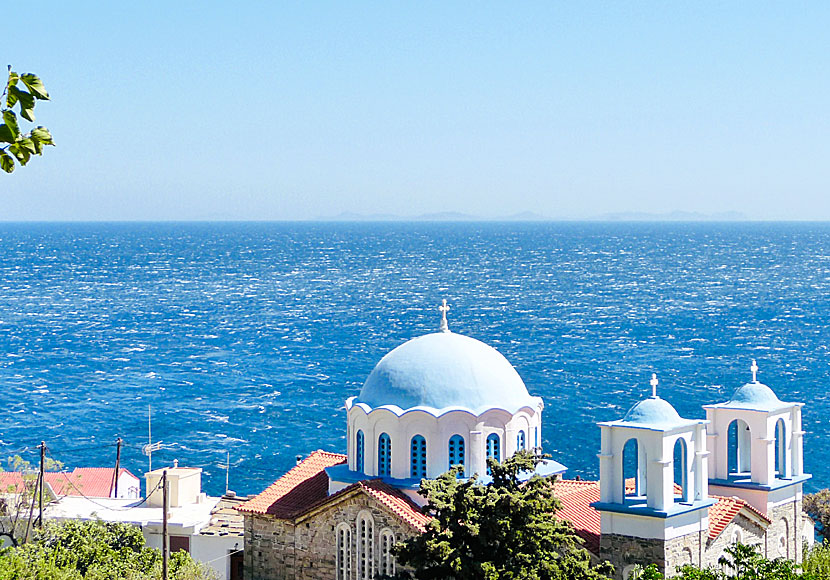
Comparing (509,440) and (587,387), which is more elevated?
(509,440)

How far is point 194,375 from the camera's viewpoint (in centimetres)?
9806

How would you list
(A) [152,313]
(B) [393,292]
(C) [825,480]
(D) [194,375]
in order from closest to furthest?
(C) [825,480], (D) [194,375], (A) [152,313], (B) [393,292]

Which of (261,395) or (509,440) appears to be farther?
(261,395)

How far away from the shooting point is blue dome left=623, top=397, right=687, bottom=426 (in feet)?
104

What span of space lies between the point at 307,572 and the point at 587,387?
179ft

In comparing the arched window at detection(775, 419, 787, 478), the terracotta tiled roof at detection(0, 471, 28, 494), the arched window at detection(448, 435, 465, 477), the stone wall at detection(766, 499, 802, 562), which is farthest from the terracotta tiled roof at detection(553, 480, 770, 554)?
the terracotta tiled roof at detection(0, 471, 28, 494)

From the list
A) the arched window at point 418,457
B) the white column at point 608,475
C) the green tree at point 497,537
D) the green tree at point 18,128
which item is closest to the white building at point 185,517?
the arched window at point 418,457

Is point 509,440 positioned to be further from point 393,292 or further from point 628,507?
point 393,292

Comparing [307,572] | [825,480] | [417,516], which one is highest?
[417,516]

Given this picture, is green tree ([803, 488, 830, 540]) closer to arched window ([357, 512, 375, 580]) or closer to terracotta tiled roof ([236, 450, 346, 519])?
terracotta tiled roof ([236, 450, 346, 519])

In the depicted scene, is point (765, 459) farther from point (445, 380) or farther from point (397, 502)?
point (397, 502)

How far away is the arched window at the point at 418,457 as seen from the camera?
33.9 m

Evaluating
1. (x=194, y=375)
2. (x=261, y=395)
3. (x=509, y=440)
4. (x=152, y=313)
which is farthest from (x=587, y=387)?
(x=152, y=313)

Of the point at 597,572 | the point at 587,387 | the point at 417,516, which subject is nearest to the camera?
the point at 597,572
